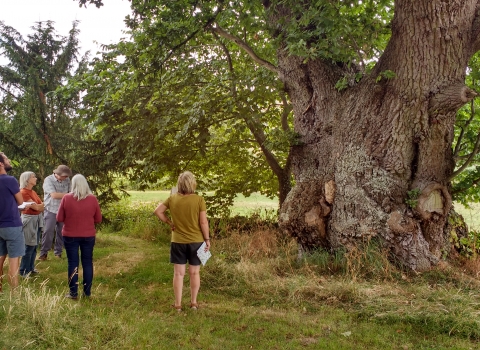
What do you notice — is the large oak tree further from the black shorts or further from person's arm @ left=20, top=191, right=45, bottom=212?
person's arm @ left=20, top=191, right=45, bottom=212

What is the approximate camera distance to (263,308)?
209 inches

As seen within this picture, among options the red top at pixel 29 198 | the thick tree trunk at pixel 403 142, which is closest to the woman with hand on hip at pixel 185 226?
the thick tree trunk at pixel 403 142

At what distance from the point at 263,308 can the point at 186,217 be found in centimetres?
160

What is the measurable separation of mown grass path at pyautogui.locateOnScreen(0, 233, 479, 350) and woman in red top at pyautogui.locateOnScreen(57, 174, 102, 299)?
0.54 meters

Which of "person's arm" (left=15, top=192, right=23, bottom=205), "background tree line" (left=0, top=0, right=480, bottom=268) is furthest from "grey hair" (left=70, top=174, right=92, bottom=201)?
"background tree line" (left=0, top=0, right=480, bottom=268)

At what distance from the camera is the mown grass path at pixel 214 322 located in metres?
3.96

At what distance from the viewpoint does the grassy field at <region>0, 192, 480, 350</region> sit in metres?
4.11

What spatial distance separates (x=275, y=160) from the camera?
1098 cm

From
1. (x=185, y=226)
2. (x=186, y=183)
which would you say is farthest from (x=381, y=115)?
(x=185, y=226)

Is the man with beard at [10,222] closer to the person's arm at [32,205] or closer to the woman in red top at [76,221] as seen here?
the woman in red top at [76,221]

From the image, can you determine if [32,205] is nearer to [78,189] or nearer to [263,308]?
[78,189]

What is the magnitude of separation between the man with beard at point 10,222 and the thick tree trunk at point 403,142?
4.47 m

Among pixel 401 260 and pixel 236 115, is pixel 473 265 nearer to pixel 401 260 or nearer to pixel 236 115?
pixel 401 260

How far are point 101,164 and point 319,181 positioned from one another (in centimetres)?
663
